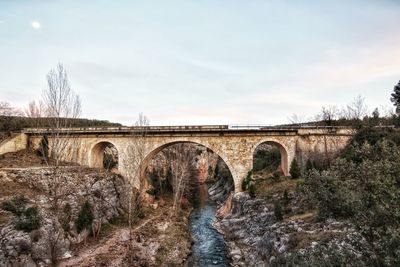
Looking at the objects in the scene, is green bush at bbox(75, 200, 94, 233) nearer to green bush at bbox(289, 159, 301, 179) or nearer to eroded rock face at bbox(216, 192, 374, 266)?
eroded rock face at bbox(216, 192, 374, 266)

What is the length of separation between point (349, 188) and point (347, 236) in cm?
259

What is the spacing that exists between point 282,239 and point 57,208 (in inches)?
545

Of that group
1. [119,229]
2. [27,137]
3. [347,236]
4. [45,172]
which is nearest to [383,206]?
[347,236]

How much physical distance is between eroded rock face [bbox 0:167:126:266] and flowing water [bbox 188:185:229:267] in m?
8.73

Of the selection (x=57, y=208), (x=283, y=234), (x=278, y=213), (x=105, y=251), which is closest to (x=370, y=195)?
(x=283, y=234)

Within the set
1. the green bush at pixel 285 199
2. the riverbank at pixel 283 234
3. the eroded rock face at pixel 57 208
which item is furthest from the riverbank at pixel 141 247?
the green bush at pixel 285 199

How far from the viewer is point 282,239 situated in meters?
19.3

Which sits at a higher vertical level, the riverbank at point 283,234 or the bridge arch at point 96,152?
the bridge arch at point 96,152

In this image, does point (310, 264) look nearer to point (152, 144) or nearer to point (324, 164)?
point (324, 164)

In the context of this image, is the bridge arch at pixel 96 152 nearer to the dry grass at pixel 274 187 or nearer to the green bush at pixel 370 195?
the dry grass at pixel 274 187

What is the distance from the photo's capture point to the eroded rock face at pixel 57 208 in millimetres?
17719

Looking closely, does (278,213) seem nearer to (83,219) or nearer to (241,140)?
(241,140)

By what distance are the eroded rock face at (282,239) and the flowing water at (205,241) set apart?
91 cm

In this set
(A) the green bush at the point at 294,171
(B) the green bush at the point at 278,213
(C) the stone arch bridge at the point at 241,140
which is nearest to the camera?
(B) the green bush at the point at 278,213
